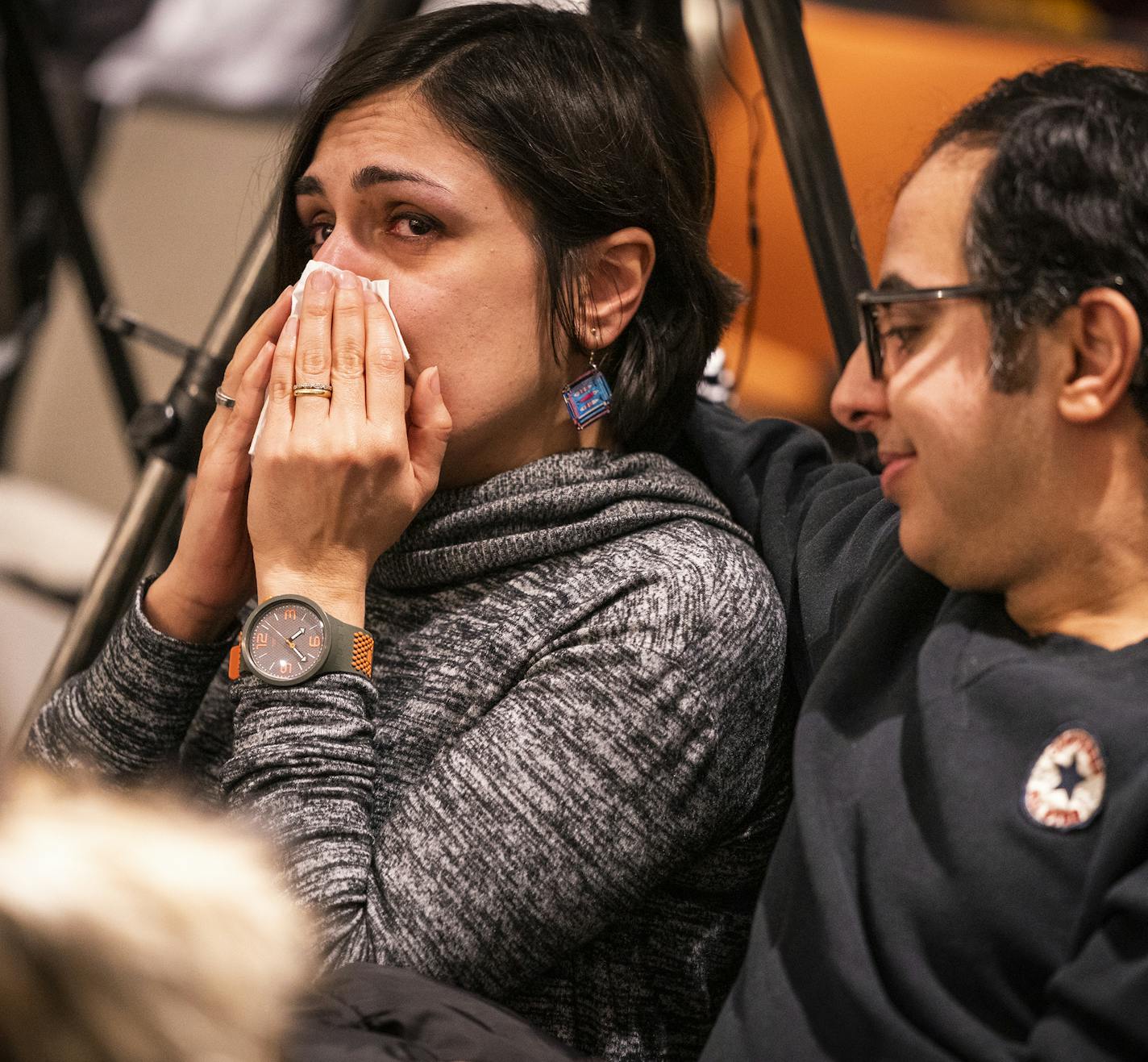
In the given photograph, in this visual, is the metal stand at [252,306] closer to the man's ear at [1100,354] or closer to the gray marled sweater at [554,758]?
the gray marled sweater at [554,758]

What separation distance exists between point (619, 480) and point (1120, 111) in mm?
510

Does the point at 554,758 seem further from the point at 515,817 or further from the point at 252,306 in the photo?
the point at 252,306

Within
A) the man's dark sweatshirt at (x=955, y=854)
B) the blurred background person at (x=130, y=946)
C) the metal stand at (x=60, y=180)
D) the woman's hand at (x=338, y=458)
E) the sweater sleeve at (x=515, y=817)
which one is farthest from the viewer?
Answer: the metal stand at (x=60, y=180)

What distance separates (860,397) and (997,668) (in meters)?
0.21

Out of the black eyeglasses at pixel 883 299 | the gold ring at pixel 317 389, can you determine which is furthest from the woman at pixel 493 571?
the black eyeglasses at pixel 883 299

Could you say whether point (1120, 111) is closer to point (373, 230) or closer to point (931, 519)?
point (931, 519)

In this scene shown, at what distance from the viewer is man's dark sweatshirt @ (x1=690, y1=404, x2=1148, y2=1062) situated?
752mm

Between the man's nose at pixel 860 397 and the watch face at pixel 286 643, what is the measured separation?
433mm

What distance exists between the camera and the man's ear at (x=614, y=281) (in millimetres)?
1231

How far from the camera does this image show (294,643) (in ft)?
3.58

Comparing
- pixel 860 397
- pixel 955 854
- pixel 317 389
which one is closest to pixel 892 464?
pixel 860 397

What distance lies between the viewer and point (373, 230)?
1196 mm

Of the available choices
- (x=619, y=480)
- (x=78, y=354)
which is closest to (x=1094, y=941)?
(x=619, y=480)

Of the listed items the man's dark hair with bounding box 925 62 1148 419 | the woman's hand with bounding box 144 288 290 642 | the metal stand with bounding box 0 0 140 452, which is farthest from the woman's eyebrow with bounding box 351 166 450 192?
the metal stand with bounding box 0 0 140 452
